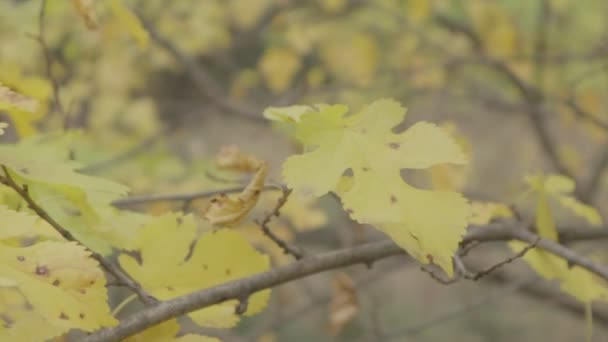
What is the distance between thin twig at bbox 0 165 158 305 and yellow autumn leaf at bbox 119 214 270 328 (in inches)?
1.2

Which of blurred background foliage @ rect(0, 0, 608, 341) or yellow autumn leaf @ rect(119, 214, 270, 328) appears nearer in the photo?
yellow autumn leaf @ rect(119, 214, 270, 328)

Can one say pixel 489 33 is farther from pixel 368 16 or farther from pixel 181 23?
pixel 181 23

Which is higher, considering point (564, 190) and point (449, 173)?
point (564, 190)

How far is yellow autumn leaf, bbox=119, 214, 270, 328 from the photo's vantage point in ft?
2.87

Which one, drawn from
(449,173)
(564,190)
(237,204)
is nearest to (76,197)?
(237,204)

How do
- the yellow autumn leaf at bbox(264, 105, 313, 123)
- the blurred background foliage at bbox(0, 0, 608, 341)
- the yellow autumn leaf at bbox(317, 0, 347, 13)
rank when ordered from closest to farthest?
the yellow autumn leaf at bbox(264, 105, 313, 123), the blurred background foliage at bbox(0, 0, 608, 341), the yellow autumn leaf at bbox(317, 0, 347, 13)

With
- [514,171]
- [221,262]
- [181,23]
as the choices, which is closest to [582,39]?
[181,23]

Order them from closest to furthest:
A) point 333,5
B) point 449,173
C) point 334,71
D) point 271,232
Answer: point 271,232, point 449,173, point 333,5, point 334,71

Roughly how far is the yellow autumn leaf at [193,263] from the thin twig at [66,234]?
0.10 feet

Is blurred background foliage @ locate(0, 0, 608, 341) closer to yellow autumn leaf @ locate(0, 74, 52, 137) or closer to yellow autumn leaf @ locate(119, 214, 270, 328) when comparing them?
yellow autumn leaf @ locate(0, 74, 52, 137)

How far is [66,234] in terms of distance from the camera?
819mm

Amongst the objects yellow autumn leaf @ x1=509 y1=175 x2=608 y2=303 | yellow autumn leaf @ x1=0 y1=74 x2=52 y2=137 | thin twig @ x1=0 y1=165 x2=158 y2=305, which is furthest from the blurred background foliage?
thin twig @ x1=0 y1=165 x2=158 y2=305

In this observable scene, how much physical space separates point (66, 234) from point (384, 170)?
0.31m

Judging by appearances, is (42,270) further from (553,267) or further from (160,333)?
(553,267)
